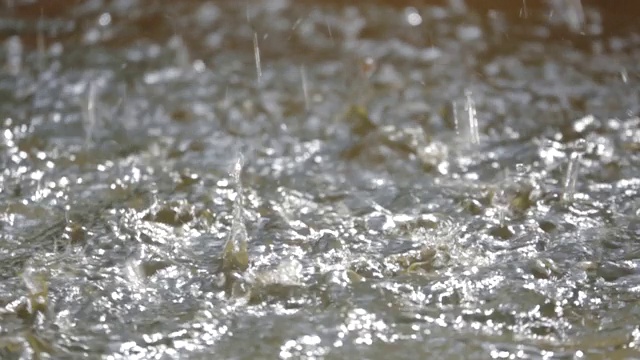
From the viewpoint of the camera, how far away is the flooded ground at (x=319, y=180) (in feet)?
4.02

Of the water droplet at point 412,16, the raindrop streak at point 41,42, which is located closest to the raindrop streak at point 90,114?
the raindrop streak at point 41,42

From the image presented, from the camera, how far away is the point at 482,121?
1.91 meters

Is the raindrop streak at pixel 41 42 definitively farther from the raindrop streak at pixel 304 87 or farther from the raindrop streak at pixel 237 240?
the raindrop streak at pixel 237 240

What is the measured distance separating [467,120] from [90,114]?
0.77 m

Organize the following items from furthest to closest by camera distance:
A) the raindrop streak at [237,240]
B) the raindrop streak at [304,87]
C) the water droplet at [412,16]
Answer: the water droplet at [412,16]
the raindrop streak at [304,87]
the raindrop streak at [237,240]

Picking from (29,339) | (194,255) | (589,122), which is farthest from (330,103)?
(29,339)

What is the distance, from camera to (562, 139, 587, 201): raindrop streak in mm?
1591

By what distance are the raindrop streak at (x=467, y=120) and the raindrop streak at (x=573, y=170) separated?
0.60 feet

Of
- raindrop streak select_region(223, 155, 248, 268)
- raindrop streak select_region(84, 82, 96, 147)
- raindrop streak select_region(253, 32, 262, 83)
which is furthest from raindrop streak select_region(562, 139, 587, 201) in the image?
raindrop streak select_region(84, 82, 96, 147)

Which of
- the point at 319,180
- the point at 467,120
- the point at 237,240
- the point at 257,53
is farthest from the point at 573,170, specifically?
the point at 257,53

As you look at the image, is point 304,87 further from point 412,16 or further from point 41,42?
point 41,42

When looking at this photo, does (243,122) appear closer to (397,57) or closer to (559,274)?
(397,57)

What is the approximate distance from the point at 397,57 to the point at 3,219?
3.43 feet

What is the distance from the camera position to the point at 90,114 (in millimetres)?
1954
